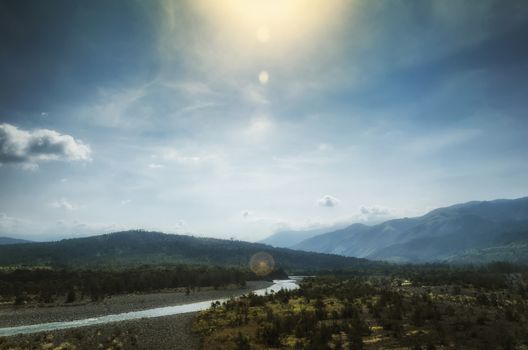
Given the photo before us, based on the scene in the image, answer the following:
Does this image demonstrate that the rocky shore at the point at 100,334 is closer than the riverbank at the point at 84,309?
Yes

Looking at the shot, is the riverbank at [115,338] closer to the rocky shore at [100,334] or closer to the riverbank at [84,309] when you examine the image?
the rocky shore at [100,334]

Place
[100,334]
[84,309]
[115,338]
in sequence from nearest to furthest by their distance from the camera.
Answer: [115,338]
[100,334]
[84,309]

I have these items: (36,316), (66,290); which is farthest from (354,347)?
(66,290)

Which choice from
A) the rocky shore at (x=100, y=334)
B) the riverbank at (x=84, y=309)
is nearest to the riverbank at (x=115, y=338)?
the rocky shore at (x=100, y=334)

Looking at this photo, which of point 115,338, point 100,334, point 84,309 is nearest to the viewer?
point 115,338

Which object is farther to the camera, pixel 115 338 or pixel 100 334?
pixel 100 334

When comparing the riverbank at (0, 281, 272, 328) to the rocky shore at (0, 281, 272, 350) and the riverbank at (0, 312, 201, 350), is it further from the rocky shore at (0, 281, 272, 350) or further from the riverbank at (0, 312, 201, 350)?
the riverbank at (0, 312, 201, 350)

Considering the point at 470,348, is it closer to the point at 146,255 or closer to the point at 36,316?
the point at 36,316

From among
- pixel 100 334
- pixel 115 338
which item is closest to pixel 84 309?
pixel 100 334

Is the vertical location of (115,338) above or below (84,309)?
above

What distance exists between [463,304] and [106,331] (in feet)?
116

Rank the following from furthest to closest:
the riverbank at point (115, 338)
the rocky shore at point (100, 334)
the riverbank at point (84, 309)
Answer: the riverbank at point (84, 309) < the rocky shore at point (100, 334) < the riverbank at point (115, 338)

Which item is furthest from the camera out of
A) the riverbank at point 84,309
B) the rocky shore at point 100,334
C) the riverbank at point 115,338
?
the riverbank at point 84,309

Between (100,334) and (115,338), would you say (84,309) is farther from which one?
(115,338)
